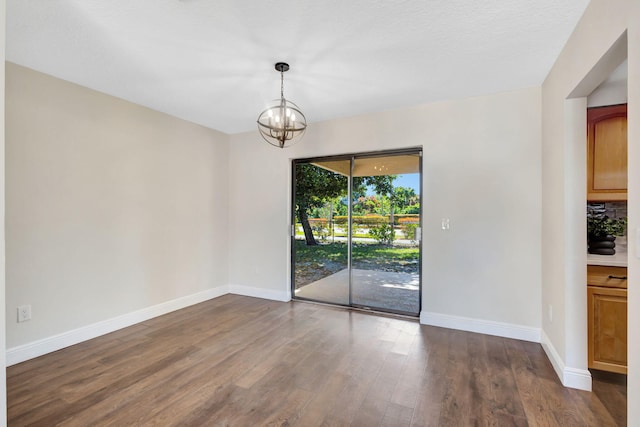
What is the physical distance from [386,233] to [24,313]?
145 inches

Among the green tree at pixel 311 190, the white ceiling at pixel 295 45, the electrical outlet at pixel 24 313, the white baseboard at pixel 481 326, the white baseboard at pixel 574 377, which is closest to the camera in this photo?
the white ceiling at pixel 295 45

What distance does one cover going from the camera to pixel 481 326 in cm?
313

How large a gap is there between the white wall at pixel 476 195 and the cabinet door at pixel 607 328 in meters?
0.71

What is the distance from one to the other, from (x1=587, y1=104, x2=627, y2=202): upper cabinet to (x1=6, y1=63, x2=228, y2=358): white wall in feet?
14.4

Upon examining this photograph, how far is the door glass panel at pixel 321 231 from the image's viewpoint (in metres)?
4.07

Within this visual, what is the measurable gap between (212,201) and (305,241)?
155 centimetres

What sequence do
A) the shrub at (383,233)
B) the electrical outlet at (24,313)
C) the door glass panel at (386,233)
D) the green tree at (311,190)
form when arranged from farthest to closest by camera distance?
the green tree at (311,190)
the shrub at (383,233)
the door glass panel at (386,233)
the electrical outlet at (24,313)

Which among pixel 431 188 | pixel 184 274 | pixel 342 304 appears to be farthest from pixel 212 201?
pixel 431 188

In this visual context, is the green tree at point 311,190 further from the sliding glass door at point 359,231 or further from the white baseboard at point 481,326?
the white baseboard at point 481,326

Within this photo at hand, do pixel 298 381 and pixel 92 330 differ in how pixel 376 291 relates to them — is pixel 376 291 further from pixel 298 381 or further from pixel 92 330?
pixel 92 330

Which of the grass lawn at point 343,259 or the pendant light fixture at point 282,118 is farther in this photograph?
the grass lawn at point 343,259

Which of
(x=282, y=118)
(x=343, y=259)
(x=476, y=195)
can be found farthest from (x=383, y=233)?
(x=282, y=118)

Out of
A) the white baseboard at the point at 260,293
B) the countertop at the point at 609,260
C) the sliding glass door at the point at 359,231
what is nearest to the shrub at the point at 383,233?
the sliding glass door at the point at 359,231

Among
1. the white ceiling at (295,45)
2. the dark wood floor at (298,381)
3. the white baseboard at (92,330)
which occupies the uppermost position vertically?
the white ceiling at (295,45)
